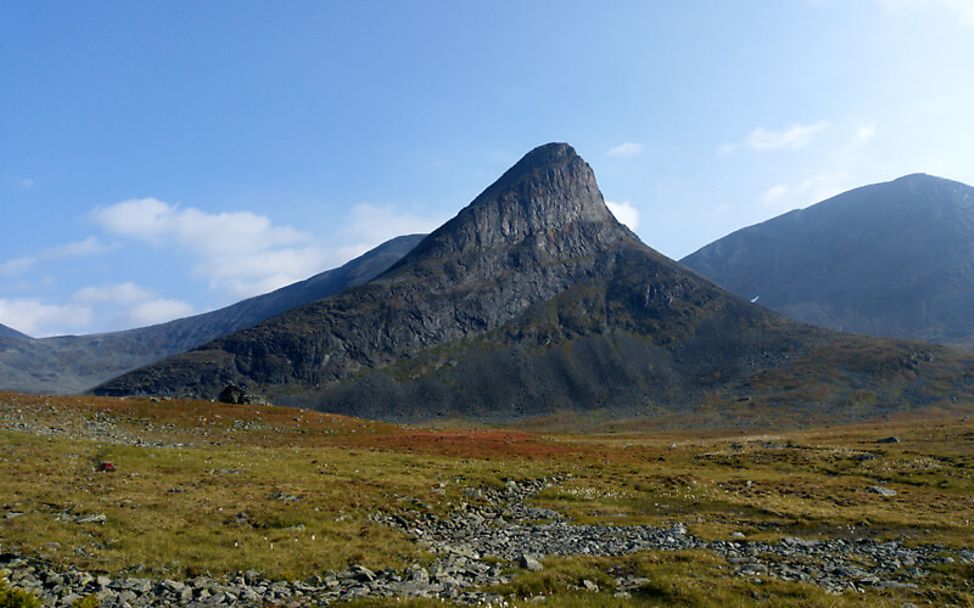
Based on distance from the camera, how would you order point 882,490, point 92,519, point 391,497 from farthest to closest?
point 882,490, point 391,497, point 92,519

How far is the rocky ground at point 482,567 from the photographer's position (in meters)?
17.2

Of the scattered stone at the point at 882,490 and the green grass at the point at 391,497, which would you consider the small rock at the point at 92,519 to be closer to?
the green grass at the point at 391,497

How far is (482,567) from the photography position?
21062 millimetres

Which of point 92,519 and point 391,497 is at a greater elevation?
point 92,519

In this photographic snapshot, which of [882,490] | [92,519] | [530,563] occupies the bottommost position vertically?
[882,490]

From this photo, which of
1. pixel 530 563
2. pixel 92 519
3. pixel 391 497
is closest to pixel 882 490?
pixel 530 563

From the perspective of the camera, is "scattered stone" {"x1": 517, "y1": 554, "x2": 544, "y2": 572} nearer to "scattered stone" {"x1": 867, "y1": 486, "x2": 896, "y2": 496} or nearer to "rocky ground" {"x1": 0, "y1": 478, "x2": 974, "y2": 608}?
"rocky ground" {"x1": 0, "y1": 478, "x2": 974, "y2": 608}

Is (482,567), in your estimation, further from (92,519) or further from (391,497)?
(92,519)

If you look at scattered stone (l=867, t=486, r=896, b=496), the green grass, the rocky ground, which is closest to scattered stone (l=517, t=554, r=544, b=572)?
the rocky ground

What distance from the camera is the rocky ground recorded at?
56.4ft

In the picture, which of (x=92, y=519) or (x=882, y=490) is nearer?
(x=92, y=519)

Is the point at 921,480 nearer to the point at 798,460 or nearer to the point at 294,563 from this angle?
the point at 798,460

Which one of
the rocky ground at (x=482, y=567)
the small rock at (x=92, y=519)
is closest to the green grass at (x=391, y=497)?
Answer: the small rock at (x=92, y=519)

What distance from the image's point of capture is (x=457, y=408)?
188000 mm
